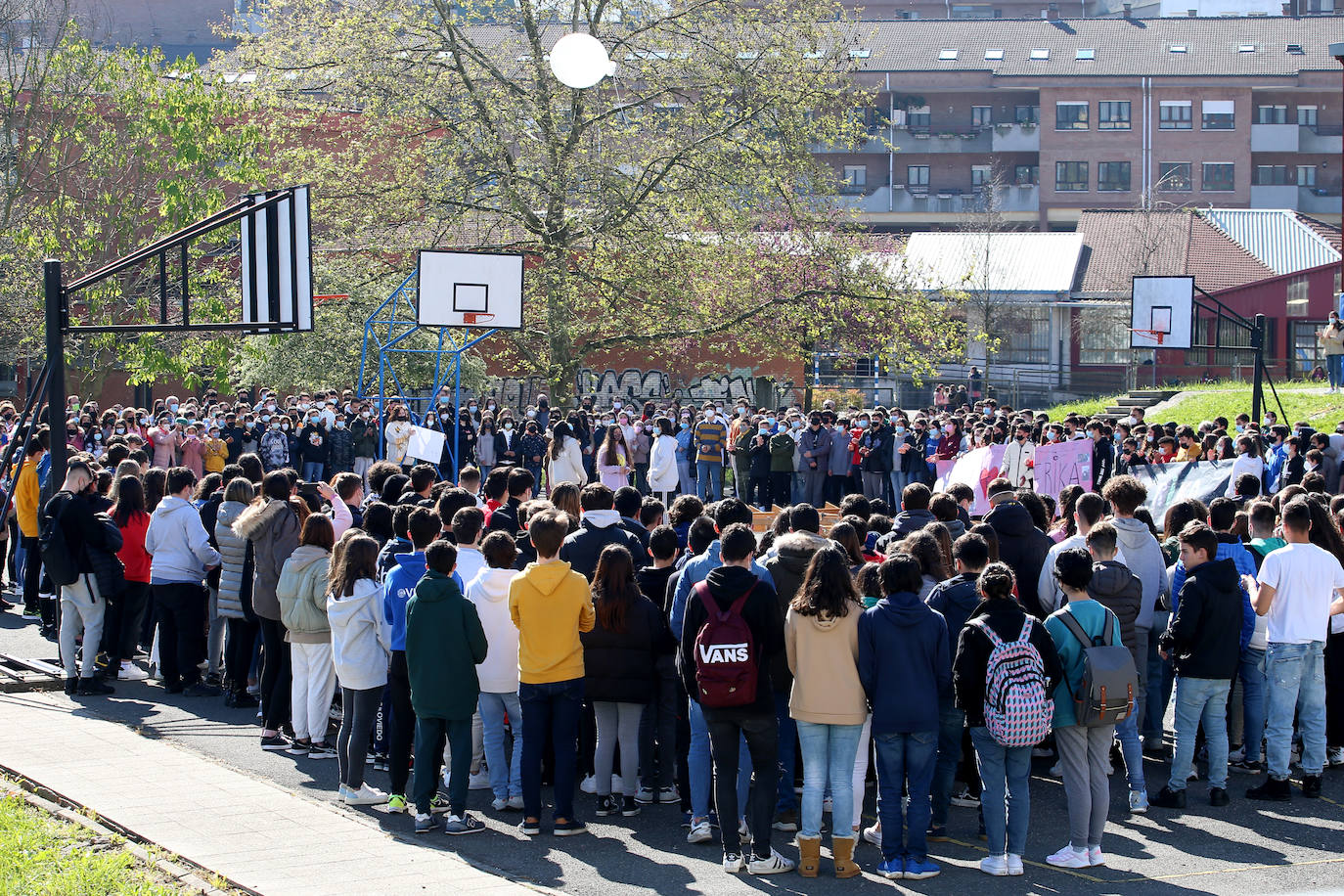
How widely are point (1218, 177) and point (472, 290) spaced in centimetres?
5573

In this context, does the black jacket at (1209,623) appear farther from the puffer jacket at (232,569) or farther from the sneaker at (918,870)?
the puffer jacket at (232,569)

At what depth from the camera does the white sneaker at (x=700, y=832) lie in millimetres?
7371

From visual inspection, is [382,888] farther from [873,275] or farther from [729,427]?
[873,275]

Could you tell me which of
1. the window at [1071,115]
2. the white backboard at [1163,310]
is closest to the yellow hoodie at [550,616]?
the white backboard at [1163,310]

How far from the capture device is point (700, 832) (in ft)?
24.2

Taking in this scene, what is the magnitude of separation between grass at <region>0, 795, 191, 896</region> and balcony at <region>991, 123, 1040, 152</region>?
2702 inches

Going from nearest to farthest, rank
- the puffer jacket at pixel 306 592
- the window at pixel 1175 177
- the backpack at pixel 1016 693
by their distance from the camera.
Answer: the backpack at pixel 1016 693, the puffer jacket at pixel 306 592, the window at pixel 1175 177

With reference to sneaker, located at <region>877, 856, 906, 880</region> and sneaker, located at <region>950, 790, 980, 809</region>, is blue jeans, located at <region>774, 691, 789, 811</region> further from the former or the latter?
sneaker, located at <region>950, 790, 980, 809</region>

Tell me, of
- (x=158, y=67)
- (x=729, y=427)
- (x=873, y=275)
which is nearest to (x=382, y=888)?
(x=729, y=427)

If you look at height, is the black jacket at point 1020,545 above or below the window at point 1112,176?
below

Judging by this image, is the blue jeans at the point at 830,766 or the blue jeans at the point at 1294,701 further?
the blue jeans at the point at 1294,701

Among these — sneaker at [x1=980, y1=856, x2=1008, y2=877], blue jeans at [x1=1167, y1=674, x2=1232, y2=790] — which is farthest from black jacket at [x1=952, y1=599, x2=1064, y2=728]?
blue jeans at [x1=1167, y1=674, x2=1232, y2=790]

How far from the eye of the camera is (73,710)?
1008cm

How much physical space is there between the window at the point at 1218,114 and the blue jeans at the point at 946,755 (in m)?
68.1
